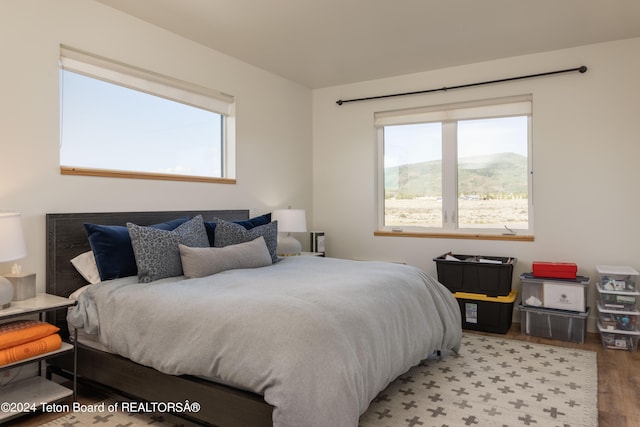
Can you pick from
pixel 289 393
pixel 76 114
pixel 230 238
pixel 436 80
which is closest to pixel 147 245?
pixel 230 238

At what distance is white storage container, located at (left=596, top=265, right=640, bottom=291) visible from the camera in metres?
3.42

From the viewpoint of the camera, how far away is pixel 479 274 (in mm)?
3918

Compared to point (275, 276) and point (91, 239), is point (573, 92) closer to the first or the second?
point (275, 276)

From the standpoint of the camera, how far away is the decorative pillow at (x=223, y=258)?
270cm

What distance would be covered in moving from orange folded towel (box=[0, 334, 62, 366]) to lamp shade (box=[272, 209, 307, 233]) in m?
2.27

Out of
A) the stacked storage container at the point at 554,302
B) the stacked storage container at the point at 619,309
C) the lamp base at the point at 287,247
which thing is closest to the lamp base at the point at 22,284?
the lamp base at the point at 287,247

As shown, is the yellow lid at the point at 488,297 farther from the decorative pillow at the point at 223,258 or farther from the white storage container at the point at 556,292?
the decorative pillow at the point at 223,258

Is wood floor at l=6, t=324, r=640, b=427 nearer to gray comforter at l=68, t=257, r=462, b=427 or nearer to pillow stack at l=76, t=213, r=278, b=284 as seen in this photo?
gray comforter at l=68, t=257, r=462, b=427

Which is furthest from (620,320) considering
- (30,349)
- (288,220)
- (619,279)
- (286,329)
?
(30,349)

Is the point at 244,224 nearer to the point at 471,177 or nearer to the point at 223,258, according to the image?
the point at 223,258

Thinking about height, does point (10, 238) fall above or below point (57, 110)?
below

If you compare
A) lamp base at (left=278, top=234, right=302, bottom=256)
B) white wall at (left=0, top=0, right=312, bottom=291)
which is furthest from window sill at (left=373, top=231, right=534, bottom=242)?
white wall at (left=0, top=0, right=312, bottom=291)

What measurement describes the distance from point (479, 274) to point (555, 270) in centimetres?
61

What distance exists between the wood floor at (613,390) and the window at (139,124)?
145 centimetres
